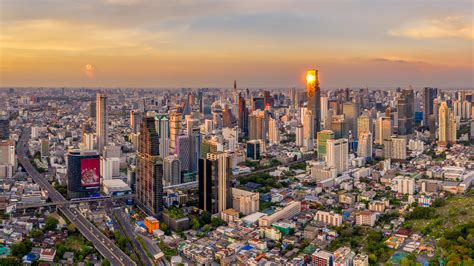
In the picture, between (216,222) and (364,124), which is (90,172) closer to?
(216,222)

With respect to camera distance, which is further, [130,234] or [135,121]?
[135,121]

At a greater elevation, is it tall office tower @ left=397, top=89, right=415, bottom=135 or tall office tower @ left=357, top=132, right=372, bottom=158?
tall office tower @ left=397, top=89, right=415, bottom=135

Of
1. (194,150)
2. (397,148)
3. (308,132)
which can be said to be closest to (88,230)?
(194,150)

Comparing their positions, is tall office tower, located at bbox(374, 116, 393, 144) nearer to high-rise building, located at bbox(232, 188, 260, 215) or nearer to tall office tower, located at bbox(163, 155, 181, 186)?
tall office tower, located at bbox(163, 155, 181, 186)

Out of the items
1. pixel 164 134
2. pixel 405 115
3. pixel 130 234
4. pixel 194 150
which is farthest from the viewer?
pixel 405 115

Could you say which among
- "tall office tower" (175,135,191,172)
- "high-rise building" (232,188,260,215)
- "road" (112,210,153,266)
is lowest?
"road" (112,210,153,266)

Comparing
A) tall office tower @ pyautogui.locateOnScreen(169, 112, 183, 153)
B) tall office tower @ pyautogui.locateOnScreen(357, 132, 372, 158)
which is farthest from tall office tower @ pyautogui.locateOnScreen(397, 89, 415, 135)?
tall office tower @ pyautogui.locateOnScreen(169, 112, 183, 153)
